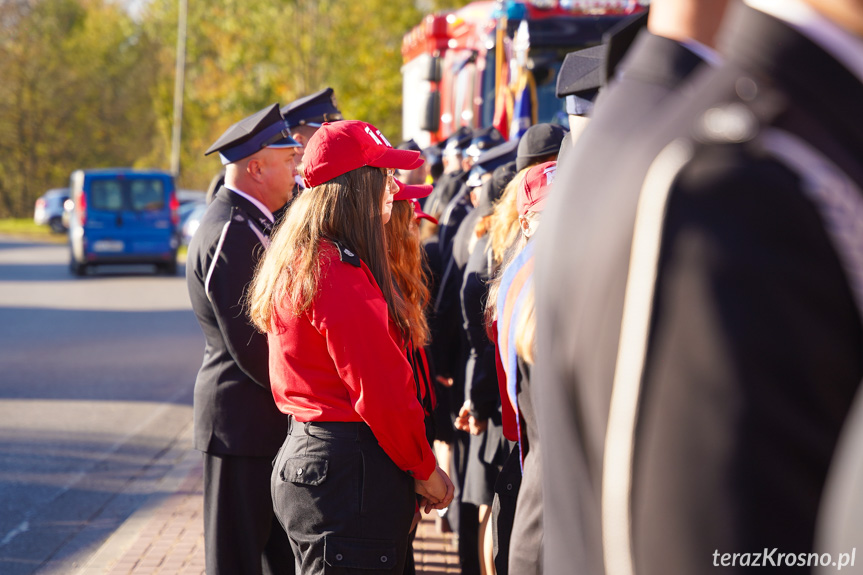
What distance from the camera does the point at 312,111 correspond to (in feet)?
16.7

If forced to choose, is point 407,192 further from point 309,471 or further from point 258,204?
point 309,471

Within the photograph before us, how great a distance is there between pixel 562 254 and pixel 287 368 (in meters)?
2.04

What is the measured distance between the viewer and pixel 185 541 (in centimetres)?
538

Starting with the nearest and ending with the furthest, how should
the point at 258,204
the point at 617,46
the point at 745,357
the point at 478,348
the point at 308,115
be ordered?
the point at 745,357 < the point at 617,46 < the point at 258,204 < the point at 478,348 < the point at 308,115

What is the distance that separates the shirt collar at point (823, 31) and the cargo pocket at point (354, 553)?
2.23 meters

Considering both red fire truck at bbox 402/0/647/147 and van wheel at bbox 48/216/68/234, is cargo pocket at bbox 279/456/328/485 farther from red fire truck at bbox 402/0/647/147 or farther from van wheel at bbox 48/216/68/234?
van wheel at bbox 48/216/68/234

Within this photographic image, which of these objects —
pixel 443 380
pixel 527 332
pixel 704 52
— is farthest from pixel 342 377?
pixel 443 380

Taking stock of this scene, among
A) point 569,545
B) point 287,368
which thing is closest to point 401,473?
point 287,368

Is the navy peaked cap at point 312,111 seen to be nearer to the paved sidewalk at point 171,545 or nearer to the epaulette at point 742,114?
the paved sidewalk at point 171,545

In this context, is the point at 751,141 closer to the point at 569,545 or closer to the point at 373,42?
the point at 569,545

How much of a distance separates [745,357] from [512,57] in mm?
8115

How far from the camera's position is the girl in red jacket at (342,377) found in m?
2.71

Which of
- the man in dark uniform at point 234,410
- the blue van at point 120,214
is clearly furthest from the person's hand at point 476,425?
the blue van at point 120,214

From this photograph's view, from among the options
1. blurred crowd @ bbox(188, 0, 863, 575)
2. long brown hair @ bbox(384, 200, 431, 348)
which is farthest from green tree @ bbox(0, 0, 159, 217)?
blurred crowd @ bbox(188, 0, 863, 575)
